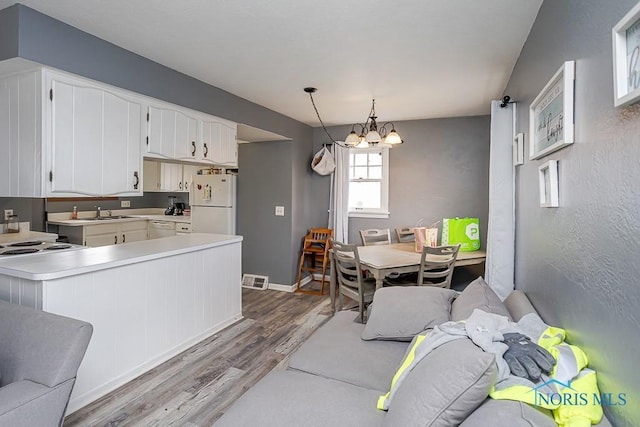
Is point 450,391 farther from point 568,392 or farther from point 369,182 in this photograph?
point 369,182

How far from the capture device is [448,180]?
15.1 ft

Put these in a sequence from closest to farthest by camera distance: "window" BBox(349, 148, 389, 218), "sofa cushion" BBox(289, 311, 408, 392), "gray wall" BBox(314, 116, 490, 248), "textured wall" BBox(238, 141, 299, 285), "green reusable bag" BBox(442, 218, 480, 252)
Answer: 1. "sofa cushion" BBox(289, 311, 408, 392)
2. "green reusable bag" BBox(442, 218, 480, 252)
3. "gray wall" BBox(314, 116, 490, 248)
4. "textured wall" BBox(238, 141, 299, 285)
5. "window" BBox(349, 148, 389, 218)

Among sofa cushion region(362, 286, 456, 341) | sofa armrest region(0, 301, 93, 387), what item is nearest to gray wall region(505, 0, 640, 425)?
sofa cushion region(362, 286, 456, 341)

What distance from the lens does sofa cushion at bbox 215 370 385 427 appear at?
51.0 inches

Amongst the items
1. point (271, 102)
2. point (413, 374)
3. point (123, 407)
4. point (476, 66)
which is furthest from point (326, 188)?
point (413, 374)

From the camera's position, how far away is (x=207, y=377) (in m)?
2.51

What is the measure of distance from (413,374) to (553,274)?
84 cm

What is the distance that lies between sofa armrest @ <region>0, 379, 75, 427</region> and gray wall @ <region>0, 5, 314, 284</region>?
1.81 meters

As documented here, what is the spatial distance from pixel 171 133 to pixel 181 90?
395 mm

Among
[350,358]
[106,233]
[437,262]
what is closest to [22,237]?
[106,233]

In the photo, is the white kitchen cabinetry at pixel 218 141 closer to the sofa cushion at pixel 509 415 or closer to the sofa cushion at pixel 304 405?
the sofa cushion at pixel 304 405

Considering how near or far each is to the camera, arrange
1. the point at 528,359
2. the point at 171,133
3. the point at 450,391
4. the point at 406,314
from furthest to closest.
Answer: the point at 171,133 < the point at 406,314 < the point at 528,359 < the point at 450,391

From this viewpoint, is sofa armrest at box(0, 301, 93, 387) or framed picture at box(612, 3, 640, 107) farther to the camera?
sofa armrest at box(0, 301, 93, 387)

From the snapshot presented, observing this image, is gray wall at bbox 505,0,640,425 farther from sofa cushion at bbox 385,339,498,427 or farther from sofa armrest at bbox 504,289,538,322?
sofa cushion at bbox 385,339,498,427
